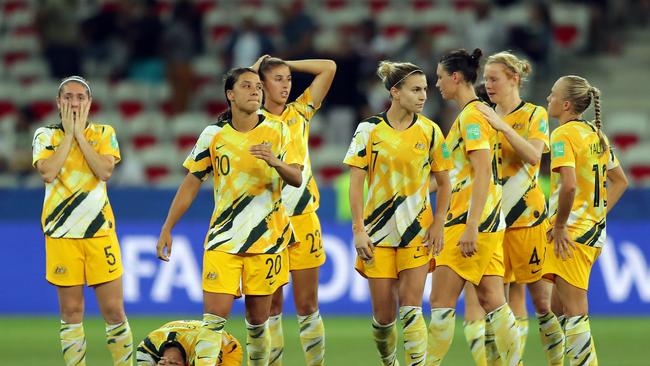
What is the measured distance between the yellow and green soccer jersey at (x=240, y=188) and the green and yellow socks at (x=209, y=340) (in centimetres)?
46

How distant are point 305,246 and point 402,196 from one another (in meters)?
A: 0.98

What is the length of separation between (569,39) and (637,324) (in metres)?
7.71

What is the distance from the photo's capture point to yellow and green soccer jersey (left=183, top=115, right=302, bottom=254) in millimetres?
8781

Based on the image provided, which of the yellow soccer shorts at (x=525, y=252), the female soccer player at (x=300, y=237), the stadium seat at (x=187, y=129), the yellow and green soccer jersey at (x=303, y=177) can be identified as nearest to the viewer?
the yellow soccer shorts at (x=525, y=252)

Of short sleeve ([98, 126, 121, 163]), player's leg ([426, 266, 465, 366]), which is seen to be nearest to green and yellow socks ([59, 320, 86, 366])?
short sleeve ([98, 126, 121, 163])

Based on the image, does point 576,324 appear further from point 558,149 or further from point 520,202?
point 558,149

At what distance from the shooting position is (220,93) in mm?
20828

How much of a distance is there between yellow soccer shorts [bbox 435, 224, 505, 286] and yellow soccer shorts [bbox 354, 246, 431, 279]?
0.14 meters

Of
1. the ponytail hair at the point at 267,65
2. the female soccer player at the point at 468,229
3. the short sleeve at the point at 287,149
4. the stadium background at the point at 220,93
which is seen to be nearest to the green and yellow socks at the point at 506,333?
the female soccer player at the point at 468,229

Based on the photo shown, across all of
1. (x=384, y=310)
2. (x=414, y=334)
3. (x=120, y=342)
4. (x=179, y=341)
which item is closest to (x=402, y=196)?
(x=384, y=310)

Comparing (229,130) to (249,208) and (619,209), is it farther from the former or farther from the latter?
(619,209)

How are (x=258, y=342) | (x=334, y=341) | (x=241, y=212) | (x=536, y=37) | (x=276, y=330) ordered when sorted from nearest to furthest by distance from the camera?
(x=241, y=212)
(x=258, y=342)
(x=276, y=330)
(x=334, y=341)
(x=536, y=37)

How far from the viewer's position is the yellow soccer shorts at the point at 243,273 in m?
8.70

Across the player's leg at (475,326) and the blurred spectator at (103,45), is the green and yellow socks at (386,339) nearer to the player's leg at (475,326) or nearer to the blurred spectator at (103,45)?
the player's leg at (475,326)
